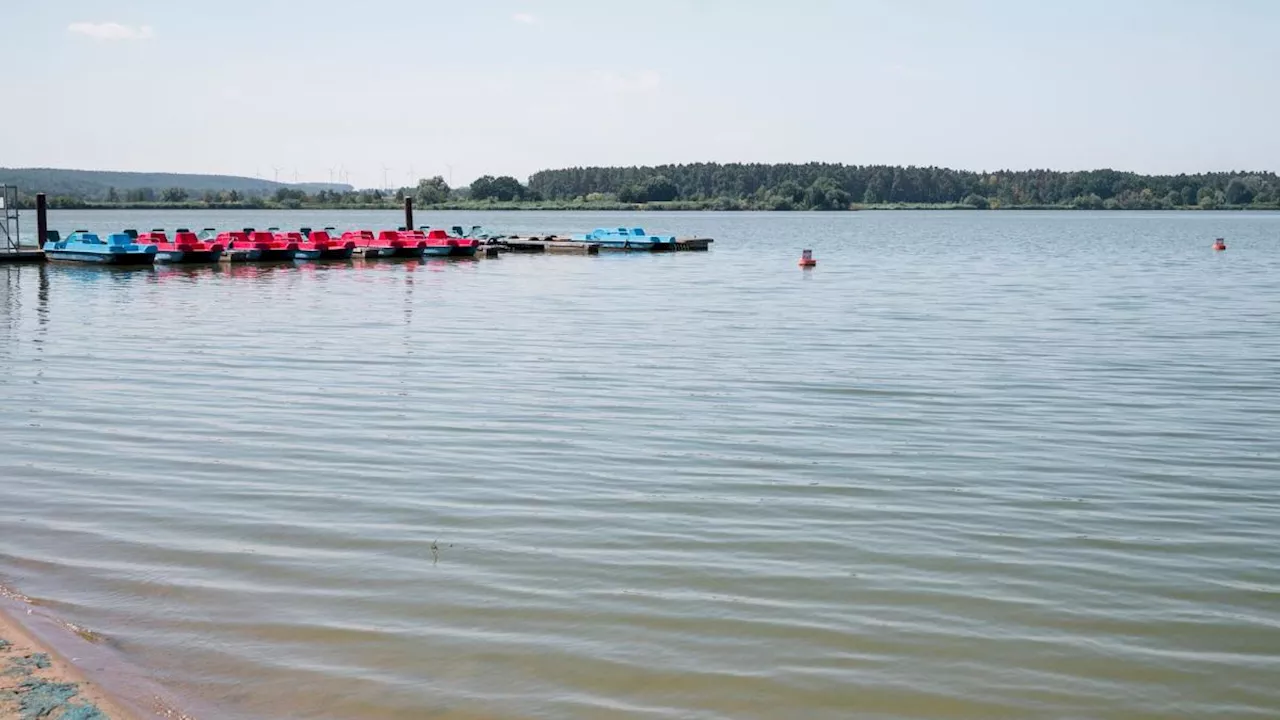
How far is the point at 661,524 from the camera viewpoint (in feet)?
30.5

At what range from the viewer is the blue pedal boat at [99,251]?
4372 centimetres

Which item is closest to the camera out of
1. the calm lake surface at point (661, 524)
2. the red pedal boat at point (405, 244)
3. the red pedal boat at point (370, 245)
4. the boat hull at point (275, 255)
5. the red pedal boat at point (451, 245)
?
the calm lake surface at point (661, 524)

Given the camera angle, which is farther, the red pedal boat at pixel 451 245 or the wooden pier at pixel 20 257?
the red pedal boat at pixel 451 245

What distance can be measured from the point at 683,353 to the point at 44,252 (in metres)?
32.3

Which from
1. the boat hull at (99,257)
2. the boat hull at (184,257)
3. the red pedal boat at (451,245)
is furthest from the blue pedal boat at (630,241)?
the boat hull at (99,257)

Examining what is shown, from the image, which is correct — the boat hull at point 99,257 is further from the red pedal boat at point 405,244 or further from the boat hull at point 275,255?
the red pedal boat at point 405,244

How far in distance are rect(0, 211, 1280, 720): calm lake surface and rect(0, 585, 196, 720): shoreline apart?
21 cm

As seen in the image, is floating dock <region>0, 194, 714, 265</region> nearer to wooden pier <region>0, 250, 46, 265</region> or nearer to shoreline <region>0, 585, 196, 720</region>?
wooden pier <region>0, 250, 46, 265</region>

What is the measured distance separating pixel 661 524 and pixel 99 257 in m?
39.3

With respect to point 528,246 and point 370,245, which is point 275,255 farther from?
point 528,246

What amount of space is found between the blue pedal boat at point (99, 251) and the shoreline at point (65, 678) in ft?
131

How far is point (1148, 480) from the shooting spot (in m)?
10.8

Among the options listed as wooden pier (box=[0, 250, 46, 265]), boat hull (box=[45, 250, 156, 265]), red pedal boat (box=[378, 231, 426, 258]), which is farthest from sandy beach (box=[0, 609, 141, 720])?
red pedal boat (box=[378, 231, 426, 258])

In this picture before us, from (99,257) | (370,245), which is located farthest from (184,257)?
(370,245)
